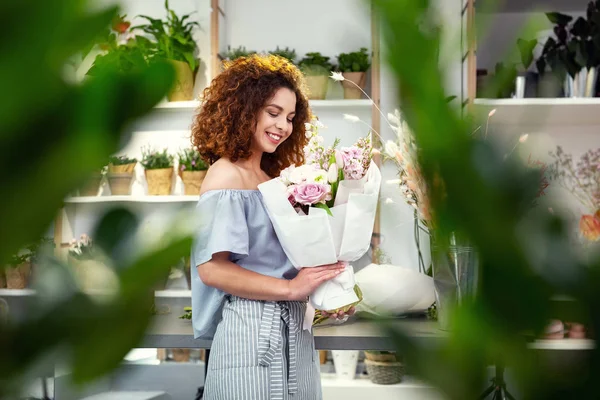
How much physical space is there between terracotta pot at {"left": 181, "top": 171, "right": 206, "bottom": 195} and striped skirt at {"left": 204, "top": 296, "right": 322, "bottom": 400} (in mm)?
1886

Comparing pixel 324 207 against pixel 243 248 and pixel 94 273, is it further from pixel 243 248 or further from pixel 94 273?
pixel 94 273

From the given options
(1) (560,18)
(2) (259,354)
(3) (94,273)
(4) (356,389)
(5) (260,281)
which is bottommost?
(4) (356,389)

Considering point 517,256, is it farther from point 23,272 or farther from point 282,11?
point 282,11

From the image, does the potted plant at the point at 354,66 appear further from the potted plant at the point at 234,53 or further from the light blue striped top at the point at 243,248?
the light blue striped top at the point at 243,248

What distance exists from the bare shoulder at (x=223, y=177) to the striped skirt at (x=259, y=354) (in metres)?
0.29

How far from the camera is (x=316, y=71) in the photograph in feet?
11.3

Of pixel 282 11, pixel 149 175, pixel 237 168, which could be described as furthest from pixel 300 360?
pixel 282 11

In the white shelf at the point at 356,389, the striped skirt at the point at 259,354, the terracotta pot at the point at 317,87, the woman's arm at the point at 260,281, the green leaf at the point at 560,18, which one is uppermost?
the green leaf at the point at 560,18

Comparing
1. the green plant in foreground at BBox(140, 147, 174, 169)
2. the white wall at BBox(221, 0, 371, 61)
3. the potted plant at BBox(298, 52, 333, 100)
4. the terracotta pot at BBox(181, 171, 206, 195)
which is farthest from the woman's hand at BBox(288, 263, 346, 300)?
the white wall at BBox(221, 0, 371, 61)

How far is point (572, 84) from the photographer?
3.34 m

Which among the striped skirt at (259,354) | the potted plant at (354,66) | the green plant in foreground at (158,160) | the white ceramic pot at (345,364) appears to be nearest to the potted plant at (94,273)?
the striped skirt at (259,354)

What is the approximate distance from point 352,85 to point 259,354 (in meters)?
2.20

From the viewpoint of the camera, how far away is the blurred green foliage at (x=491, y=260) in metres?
0.10

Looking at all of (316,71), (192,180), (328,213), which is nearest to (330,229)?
(328,213)
